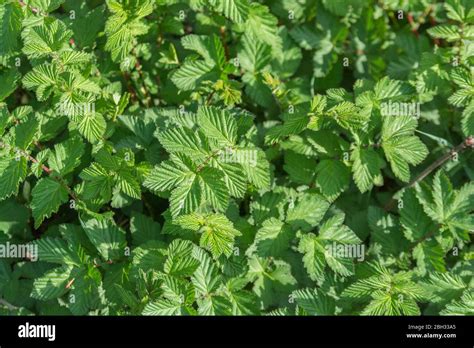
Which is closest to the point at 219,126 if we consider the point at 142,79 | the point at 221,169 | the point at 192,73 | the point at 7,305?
the point at 221,169

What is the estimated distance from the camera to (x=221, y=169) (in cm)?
328

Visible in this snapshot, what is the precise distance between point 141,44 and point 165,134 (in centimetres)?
87

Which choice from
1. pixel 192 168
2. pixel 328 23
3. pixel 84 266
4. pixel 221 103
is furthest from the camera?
pixel 328 23

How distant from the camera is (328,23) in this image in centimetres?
428

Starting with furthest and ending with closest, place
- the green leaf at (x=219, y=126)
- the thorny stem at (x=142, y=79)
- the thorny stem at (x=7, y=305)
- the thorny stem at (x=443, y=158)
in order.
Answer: the thorny stem at (x=142, y=79) < the thorny stem at (x=443, y=158) < the thorny stem at (x=7, y=305) < the green leaf at (x=219, y=126)

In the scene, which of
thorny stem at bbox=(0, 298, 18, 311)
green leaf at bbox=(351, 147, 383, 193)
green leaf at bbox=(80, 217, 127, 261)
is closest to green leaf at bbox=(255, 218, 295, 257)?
green leaf at bbox=(351, 147, 383, 193)

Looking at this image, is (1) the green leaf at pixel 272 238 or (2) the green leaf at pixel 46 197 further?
(1) the green leaf at pixel 272 238

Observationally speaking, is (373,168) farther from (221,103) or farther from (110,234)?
(110,234)

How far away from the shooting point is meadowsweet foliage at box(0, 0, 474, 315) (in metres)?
3.31

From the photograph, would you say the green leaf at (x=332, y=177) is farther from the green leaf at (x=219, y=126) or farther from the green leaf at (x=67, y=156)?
the green leaf at (x=67, y=156)

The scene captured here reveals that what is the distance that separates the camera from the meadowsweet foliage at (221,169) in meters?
3.31

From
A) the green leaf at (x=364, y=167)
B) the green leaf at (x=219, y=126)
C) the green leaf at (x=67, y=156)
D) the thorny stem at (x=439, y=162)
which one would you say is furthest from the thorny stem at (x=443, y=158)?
the green leaf at (x=67, y=156)

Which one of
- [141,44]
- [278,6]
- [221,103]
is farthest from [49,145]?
[278,6]

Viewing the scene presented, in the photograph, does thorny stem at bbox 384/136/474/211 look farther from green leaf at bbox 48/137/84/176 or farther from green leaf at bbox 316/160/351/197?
green leaf at bbox 48/137/84/176
